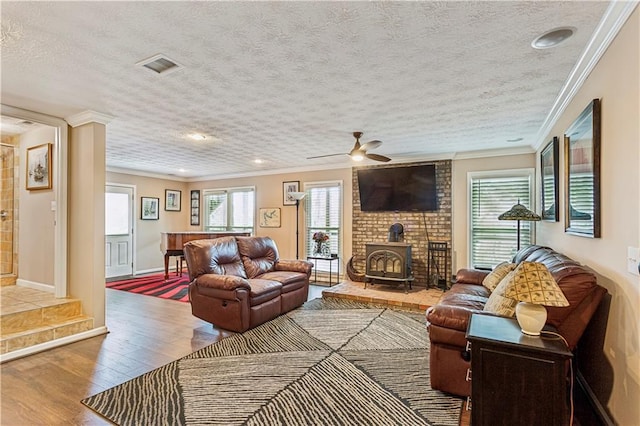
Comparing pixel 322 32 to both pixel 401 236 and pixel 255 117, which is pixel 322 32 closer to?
pixel 255 117

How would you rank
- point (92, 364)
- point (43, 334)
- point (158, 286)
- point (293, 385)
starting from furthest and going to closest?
point (158, 286), point (43, 334), point (92, 364), point (293, 385)

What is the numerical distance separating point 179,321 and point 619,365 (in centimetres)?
419

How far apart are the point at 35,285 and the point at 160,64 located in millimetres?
3611

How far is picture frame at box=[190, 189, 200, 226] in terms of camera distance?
8.57 m

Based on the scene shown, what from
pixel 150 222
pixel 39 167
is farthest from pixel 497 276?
pixel 150 222

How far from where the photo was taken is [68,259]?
12.5 feet

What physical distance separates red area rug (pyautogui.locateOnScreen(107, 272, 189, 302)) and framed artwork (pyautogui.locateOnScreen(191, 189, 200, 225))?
6.16 ft

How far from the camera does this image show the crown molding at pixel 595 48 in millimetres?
1725

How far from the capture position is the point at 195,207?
861 centimetres

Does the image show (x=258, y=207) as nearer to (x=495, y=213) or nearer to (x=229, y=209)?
(x=229, y=209)

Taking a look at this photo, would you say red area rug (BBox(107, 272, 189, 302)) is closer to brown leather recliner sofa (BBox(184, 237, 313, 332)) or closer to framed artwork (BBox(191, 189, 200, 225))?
brown leather recliner sofa (BBox(184, 237, 313, 332))

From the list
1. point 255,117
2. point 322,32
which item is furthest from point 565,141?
point 255,117

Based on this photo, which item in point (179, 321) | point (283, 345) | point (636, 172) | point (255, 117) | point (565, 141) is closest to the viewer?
point (636, 172)

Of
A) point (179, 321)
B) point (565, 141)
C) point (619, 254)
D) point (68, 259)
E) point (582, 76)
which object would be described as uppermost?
point (582, 76)
